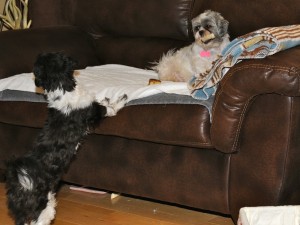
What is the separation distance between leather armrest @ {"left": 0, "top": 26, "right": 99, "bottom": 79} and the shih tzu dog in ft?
2.21

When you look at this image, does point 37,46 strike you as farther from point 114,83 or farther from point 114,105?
point 114,105

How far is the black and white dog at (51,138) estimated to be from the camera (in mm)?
2668

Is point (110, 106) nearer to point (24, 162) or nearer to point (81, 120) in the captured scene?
point (81, 120)

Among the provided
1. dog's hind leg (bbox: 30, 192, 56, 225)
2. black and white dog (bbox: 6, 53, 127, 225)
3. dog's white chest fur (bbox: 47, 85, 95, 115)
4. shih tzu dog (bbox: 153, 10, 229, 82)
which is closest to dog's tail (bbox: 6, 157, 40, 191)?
black and white dog (bbox: 6, 53, 127, 225)

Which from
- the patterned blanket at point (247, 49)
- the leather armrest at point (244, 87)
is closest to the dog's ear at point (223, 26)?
the patterned blanket at point (247, 49)

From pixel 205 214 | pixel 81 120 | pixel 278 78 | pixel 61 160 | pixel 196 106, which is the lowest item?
pixel 205 214

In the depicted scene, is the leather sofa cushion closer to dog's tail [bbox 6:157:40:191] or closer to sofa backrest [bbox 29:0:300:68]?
dog's tail [bbox 6:157:40:191]

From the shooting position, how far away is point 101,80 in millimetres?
3367

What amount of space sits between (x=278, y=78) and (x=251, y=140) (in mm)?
380

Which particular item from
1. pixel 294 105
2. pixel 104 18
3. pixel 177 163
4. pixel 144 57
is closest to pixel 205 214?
pixel 177 163

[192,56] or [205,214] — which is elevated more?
[192,56]

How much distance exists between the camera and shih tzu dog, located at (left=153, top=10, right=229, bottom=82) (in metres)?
3.43

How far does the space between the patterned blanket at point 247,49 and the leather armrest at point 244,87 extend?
0.05 meters

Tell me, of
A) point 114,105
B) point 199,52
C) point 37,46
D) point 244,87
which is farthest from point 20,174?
point 199,52
